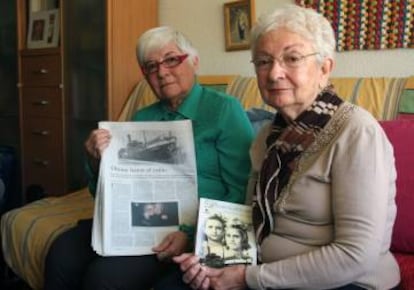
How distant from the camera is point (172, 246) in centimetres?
117

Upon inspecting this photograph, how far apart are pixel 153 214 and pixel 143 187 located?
0.07m

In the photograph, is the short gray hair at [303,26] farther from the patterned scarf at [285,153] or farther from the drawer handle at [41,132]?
the drawer handle at [41,132]

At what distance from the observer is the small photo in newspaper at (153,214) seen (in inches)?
47.3

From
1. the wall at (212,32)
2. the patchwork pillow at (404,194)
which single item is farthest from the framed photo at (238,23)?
the patchwork pillow at (404,194)

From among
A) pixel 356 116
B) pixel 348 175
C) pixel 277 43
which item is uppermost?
pixel 277 43

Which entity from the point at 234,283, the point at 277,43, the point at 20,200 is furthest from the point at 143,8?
the point at 234,283

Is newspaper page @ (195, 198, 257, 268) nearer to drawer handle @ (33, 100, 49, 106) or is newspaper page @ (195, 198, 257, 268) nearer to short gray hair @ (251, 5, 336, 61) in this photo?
short gray hair @ (251, 5, 336, 61)

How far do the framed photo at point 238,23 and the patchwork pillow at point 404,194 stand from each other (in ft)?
3.55

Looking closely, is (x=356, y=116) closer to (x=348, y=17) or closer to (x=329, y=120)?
(x=329, y=120)

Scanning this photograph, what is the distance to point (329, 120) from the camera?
0.96 metres

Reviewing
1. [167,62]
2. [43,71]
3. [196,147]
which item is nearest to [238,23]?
[167,62]

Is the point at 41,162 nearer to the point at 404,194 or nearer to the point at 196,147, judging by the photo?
the point at 196,147

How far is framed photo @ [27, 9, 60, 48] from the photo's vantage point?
2.69 metres

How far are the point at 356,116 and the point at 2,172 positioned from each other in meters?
1.74
